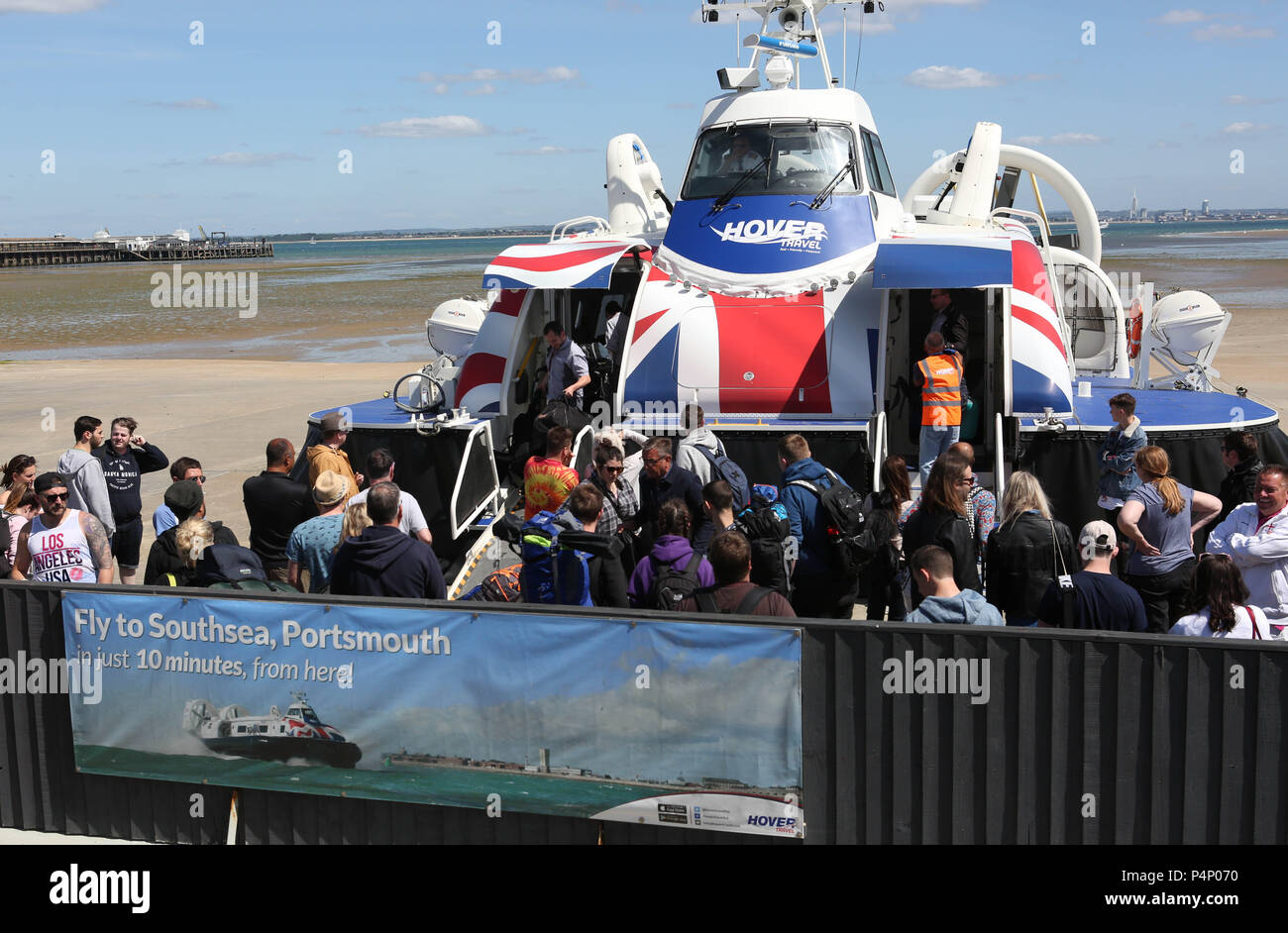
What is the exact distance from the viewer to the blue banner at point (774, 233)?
8961 millimetres

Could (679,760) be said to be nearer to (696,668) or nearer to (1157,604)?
(696,668)

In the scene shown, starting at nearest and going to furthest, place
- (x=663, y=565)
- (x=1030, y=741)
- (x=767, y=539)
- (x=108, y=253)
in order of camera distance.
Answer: (x=1030, y=741) < (x=663, y=565) < (x=767, y=539) < (x=108, y=253)

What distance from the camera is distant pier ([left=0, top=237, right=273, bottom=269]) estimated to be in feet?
352

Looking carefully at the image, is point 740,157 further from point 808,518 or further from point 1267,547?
point 1267,547

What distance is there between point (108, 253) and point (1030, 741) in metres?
130

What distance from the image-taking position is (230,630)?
5.00 meters

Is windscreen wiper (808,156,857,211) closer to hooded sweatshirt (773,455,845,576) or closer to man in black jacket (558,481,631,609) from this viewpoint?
hooded sweatshirt (773,455,845,576)

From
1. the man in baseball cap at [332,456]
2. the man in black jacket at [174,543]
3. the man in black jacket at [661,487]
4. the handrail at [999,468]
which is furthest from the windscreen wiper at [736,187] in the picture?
the man in black jacket at [174,543]

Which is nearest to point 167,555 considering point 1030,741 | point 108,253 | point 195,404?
point 1030,741

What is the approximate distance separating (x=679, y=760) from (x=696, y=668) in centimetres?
40

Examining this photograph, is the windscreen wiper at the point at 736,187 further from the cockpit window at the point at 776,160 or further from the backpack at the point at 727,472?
the backpack at the point at 727,472

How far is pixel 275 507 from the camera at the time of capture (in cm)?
680

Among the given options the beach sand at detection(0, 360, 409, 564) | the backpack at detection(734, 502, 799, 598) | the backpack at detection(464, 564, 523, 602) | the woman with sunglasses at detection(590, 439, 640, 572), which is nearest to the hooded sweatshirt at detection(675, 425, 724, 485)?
the woman with sunglasses at detection(590, 439, 640, 572)
